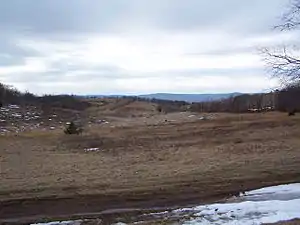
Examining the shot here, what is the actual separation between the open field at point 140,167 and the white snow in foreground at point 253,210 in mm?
1438

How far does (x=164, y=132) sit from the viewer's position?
40125mm

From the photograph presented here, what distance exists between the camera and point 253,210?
12.0 meters

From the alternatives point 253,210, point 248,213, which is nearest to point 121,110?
point 253,210

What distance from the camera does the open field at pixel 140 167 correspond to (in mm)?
15125

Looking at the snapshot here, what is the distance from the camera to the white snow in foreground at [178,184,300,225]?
11042mm

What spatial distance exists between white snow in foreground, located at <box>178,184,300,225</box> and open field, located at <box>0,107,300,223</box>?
4.72ft

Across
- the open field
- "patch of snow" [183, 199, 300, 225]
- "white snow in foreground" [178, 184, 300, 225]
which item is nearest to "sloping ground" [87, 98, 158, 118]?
the open field

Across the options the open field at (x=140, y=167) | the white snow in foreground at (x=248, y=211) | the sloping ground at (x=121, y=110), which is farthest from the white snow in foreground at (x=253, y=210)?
the sloping ground at (x=121, y=110)

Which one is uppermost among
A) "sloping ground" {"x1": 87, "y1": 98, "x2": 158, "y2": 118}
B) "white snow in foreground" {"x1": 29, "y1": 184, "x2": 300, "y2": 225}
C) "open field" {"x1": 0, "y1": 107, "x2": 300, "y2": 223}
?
"sloping ground" {"x1": 87, "y1": 98, "x2": 158, "y2": 118}

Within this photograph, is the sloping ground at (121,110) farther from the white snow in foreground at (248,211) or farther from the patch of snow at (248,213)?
the patch of snow at (248,213)

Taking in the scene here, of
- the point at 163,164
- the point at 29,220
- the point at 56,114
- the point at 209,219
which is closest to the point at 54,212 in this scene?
the point at 29,220

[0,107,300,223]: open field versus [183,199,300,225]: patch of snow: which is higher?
[183,199,300,225]: patch of snow

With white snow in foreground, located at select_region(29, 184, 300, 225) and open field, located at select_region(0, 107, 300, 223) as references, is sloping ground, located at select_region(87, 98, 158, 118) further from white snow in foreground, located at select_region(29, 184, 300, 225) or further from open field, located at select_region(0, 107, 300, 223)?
white snow in foreground, located at select_region(29, 184, 300, 225)

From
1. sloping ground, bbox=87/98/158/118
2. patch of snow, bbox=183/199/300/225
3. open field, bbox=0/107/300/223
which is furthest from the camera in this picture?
sloping ground, bbox=87/98/158/118
